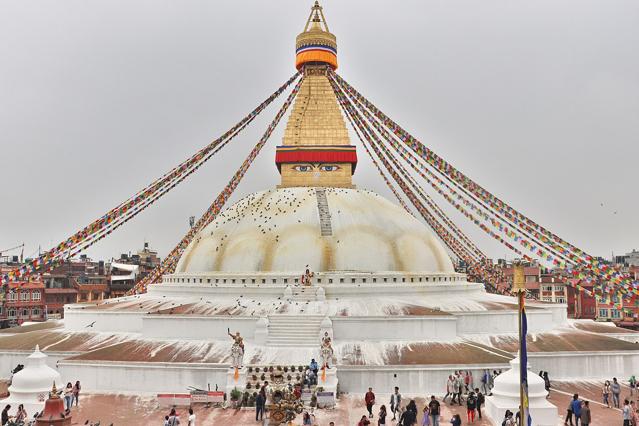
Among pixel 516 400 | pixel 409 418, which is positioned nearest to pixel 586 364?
pixel 516 400

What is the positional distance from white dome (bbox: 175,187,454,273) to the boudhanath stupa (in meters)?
0.05

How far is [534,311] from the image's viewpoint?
62.1 ft

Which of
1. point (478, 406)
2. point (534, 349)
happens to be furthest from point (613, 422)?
point (534, 349)

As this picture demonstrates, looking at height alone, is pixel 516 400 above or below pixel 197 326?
below

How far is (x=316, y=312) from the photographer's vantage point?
57.4 feet

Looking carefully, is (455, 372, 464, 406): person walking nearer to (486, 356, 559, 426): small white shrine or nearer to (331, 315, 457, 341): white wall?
(486, 356, 559, 426): small white shrine

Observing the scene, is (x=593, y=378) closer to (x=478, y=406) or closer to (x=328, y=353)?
(x=478, y=406)

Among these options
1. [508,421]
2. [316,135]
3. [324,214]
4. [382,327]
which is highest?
[316,135]

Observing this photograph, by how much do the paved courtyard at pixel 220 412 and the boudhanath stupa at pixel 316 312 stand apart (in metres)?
0.71

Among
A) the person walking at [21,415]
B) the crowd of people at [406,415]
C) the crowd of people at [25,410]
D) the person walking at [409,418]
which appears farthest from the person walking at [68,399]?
the person walking at [409,418]

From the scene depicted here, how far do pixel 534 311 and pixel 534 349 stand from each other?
2.84m

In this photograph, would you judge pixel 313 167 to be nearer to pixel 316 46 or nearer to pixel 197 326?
pixel 316 46

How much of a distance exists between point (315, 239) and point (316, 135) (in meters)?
6.28

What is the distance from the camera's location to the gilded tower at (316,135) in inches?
994
